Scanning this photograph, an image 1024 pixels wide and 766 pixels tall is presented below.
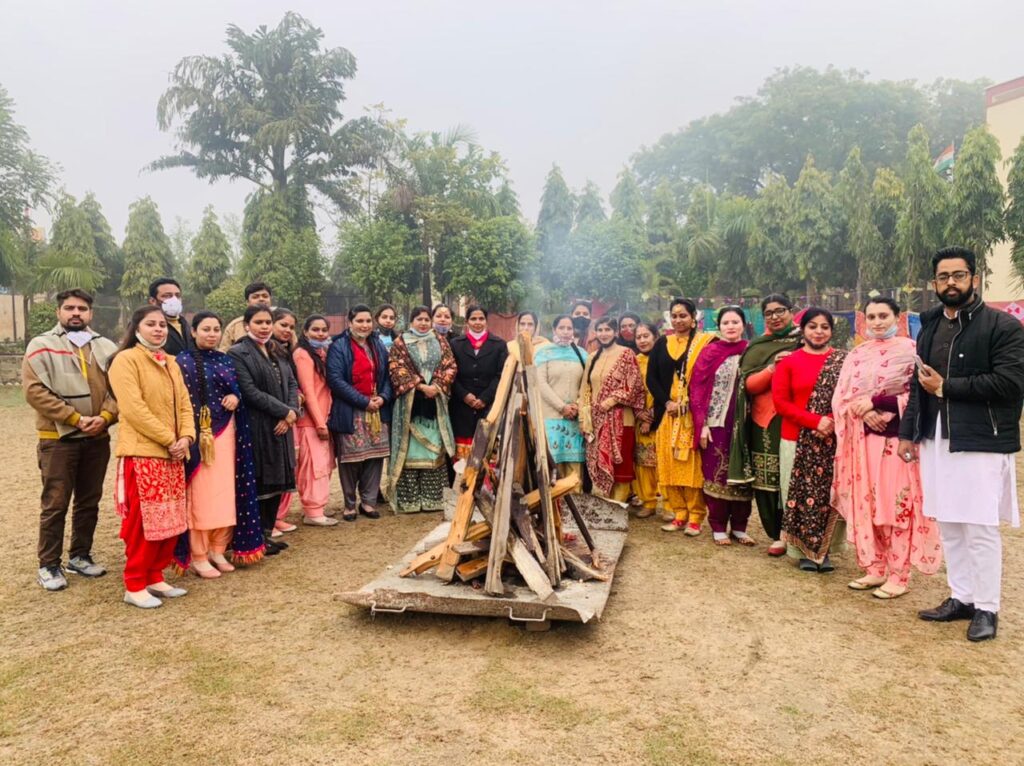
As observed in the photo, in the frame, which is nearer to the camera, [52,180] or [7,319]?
[52,180]

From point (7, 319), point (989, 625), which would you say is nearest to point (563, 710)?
point (989, 625)

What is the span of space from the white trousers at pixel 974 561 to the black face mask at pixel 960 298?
1112mm

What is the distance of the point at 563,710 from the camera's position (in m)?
2.90

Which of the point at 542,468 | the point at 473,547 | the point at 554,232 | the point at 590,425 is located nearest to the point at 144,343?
the point at 473,547

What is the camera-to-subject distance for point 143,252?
29.7m

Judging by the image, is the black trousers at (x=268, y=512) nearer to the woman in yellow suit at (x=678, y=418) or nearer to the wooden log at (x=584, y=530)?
the wooden log at (x=584, y=530)

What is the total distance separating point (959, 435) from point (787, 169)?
46107 millimetres

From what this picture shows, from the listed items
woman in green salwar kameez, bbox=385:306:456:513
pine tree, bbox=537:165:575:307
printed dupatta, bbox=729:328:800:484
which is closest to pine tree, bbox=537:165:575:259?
pine tree, bbox=537:165:575:307

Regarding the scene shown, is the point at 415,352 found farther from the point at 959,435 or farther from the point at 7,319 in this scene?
the point at 7,319

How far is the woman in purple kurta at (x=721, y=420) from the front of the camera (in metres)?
5.18

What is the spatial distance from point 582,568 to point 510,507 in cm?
59

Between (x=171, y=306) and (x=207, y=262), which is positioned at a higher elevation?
(x=207, y=262)

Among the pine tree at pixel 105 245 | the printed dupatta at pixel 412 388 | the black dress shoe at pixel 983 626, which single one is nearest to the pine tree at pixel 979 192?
the printed dupatta at pixel 412 388

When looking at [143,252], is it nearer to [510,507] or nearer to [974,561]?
[510,507]
